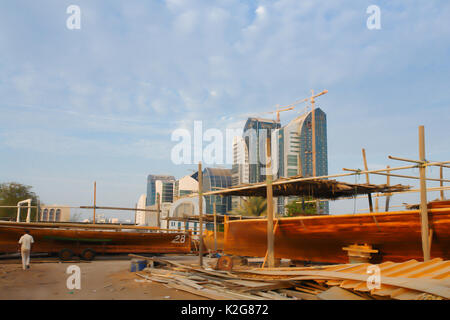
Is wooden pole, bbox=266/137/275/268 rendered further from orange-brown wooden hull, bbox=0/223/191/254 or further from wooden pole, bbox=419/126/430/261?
orange-brown wooden hull, bbox=0/223/191/254

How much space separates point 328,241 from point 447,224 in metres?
3.22

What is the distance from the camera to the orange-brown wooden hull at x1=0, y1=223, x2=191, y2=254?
13306 mm

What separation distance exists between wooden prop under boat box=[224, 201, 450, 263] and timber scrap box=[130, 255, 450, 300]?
5.48ft

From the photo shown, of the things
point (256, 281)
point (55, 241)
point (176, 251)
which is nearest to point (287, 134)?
point (176, 251)

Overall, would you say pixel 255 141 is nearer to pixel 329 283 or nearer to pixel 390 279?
pixel 329 283

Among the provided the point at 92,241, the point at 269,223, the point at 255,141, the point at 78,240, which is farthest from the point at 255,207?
the point at 255,141

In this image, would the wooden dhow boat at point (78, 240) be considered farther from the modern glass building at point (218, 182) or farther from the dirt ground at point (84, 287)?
the modern glass building at point (218, 182)

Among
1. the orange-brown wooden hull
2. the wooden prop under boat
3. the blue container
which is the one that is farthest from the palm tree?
the blue container

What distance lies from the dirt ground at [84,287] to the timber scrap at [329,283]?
46cm

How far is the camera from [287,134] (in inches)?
2028

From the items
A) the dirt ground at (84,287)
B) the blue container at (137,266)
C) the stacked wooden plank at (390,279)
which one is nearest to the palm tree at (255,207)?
the blue container at (137,266)
